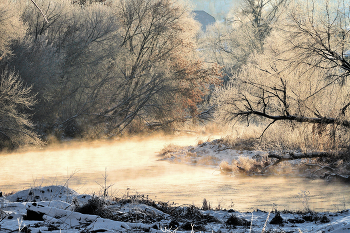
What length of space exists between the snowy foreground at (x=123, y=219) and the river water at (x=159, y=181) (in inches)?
81.9

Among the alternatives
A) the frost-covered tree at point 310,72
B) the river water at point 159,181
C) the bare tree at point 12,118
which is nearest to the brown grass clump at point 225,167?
the river water at point 159,181

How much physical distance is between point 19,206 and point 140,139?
24.0m

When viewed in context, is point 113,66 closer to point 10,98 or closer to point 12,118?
point 12,118

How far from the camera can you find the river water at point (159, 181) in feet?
37.3

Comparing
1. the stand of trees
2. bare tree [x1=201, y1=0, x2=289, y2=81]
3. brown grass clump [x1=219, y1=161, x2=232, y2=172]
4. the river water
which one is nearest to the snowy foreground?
the river water

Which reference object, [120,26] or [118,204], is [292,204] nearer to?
[118,204]

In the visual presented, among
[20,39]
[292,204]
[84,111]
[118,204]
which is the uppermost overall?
[20,39]

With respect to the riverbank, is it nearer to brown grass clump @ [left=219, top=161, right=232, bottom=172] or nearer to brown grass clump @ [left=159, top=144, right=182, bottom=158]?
brown grass clump @ [left=219, top=161, right=232, bottom=172]

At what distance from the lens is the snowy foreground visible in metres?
4.93

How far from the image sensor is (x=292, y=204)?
10867 millimetres

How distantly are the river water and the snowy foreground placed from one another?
2.08 meters

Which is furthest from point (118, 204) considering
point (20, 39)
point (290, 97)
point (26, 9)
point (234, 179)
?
point (26, 9)

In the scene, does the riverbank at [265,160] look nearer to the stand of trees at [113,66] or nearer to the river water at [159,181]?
the river water at [159,181]

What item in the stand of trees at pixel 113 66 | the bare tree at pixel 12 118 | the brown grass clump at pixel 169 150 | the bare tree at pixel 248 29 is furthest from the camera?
the bare tree at pixel 248 29
